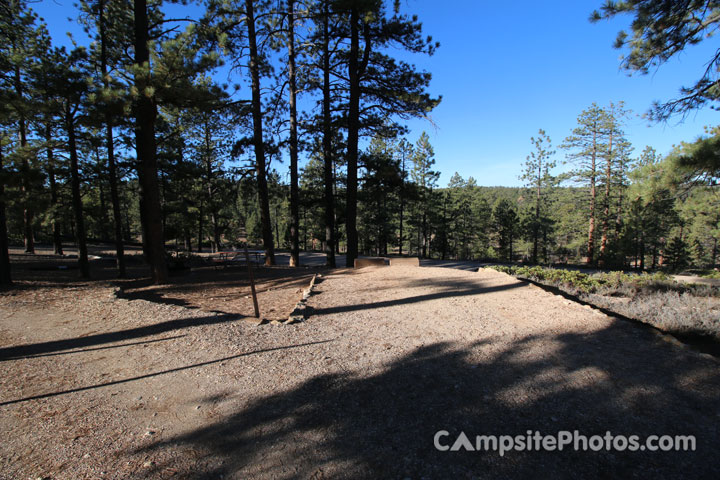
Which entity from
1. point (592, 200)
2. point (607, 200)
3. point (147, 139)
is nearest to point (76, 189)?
point (147, 139)

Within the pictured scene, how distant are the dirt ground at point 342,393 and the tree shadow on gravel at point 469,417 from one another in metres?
0.01

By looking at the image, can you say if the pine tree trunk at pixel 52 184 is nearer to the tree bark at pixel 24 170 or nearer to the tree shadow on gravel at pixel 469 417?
the tree bark at pixel 24 170

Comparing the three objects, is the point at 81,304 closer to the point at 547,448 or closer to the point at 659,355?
A: the point at 547,448

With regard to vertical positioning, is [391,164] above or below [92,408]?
above

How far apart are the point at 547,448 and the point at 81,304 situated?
8648 millimetres

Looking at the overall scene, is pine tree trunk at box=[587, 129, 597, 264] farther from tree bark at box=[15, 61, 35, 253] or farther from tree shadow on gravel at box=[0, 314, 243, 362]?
tree bark at box=[15, 61, 35, 253]

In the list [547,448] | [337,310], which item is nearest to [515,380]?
[547,448]

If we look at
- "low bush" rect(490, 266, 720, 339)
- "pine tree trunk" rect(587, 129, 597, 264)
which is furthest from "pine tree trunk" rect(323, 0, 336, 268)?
"pine tree trunk" rect(587, 129, 597, 264)

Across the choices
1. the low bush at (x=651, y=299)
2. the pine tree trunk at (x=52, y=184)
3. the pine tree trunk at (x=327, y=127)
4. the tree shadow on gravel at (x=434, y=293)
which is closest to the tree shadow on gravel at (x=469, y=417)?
the low bush at (x=651, y=299)

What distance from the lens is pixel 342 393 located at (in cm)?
299

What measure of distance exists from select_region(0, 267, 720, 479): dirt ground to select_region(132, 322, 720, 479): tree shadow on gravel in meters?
0.01

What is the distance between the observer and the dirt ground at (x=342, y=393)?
2.12 m

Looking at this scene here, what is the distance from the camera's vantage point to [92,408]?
9.36ft

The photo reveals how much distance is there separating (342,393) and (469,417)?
3.77 feet
